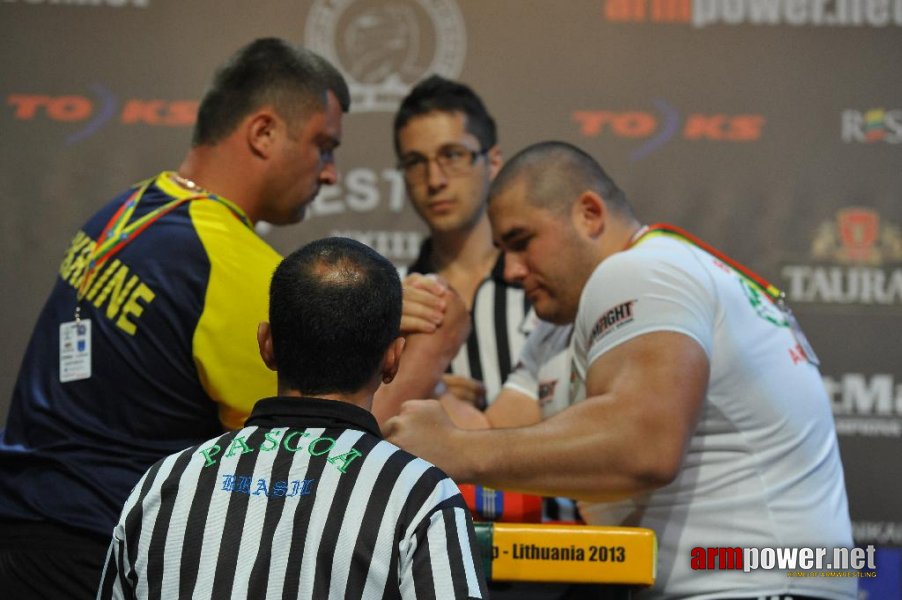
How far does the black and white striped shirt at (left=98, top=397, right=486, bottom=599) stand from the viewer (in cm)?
130

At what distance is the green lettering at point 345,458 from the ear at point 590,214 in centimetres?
120

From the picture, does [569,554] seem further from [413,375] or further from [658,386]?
[413,375]

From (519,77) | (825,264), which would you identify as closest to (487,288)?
(519,77)

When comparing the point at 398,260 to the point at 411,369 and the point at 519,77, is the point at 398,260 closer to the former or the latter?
the point at 519,77

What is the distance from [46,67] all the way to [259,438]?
2.78m

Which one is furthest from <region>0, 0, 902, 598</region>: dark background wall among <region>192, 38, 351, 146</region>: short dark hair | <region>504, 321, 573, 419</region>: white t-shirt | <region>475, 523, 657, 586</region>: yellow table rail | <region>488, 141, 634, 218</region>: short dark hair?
<region>475, 523, 657, 586</region>: yellow table rail

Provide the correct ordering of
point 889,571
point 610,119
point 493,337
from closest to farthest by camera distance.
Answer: point 493,337, point 889,571, point 610,119

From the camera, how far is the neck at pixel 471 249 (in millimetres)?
3475

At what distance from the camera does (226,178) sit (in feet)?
7.38

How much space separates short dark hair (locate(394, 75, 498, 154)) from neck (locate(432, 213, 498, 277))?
268 mm

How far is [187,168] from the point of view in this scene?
2.31 meters

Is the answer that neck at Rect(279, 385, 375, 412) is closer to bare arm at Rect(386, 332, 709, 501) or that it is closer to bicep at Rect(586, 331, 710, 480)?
bare arm at Rect(386, 332, 709, 501)

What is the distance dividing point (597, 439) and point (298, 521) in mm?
685

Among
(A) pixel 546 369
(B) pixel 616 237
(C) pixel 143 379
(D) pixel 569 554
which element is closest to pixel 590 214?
(B) pixel 616 237
